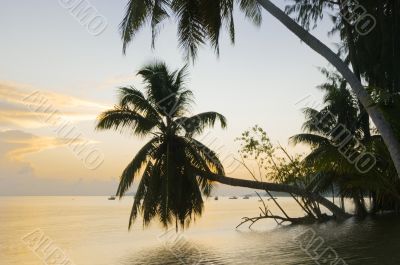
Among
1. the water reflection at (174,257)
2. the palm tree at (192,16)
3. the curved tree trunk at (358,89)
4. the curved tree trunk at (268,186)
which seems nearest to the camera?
the curved tree trunk at (358,89)

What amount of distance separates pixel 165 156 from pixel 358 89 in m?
12.0

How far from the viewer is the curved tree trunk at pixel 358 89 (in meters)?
8.30

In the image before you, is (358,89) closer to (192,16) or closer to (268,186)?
(192,16)

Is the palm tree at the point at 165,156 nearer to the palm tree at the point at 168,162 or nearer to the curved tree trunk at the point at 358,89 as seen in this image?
the palm tree at the point at 168,162

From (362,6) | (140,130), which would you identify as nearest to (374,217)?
(140,130)

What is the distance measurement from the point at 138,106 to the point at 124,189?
3.95 m

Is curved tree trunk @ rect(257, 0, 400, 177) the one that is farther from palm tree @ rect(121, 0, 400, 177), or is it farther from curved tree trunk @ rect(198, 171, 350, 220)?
curved tree trunk @ rect(198, 171, 350, 220)

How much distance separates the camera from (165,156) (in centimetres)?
1969

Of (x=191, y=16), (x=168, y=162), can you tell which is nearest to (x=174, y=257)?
(x=168, y=162)

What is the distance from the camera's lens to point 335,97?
2991 centimetres

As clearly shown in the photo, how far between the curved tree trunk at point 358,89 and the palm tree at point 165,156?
1039cm

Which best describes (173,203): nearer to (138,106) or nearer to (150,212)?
(150,212)

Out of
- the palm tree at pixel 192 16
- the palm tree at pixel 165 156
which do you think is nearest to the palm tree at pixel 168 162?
the palm tree at pixel 165 156

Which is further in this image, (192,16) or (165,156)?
(165,156)
